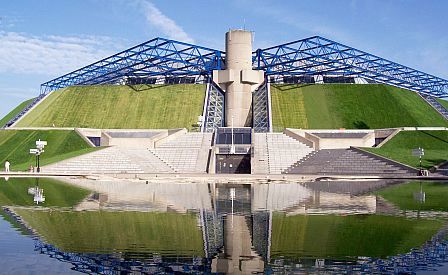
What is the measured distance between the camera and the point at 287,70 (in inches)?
3661

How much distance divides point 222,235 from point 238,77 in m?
72.6

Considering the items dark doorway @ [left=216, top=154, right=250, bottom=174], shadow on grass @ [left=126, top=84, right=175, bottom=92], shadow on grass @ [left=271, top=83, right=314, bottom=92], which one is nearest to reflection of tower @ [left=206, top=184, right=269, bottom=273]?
dark doorway @ [left=216, top=154, right=250, bottom=174]

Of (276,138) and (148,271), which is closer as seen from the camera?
(148,271)

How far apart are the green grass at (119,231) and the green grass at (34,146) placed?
46.2 m

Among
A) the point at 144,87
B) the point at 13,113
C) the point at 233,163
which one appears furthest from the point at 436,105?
the point at 13,113

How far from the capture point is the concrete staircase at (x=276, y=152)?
65.8m

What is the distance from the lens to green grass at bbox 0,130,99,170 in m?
72.1

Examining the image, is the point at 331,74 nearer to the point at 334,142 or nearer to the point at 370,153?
the point at 334,142

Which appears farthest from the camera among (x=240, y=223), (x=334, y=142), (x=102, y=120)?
(x=102, y=120)

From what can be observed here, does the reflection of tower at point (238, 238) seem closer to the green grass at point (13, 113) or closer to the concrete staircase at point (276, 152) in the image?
the concrete staircase at point (276, 152)

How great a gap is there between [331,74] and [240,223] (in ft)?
259

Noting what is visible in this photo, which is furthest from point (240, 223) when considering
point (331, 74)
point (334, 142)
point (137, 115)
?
point (331, 74)

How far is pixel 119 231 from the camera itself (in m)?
20.0

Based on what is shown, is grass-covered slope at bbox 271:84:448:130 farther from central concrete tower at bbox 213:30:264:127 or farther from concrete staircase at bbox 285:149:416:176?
concrete staircase at bbox 285:149:416:176
